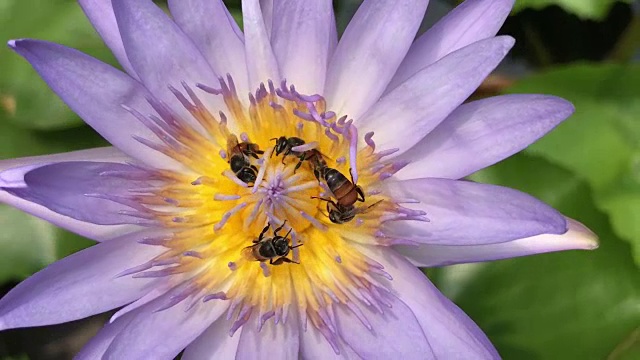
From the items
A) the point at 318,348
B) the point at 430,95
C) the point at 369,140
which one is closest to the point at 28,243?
the point at 318,348

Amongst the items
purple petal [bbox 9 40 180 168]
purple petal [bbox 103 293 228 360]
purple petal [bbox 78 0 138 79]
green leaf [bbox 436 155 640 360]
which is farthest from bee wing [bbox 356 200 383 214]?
green leaf [bbox 436 155 640 360]

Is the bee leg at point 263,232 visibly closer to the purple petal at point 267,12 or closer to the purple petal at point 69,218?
the purple petal at point 69,218

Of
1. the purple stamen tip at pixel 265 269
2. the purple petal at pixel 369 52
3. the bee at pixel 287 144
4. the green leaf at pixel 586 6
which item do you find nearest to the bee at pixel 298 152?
the bee at pixel 287 144

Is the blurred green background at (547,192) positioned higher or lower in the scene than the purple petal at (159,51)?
lower

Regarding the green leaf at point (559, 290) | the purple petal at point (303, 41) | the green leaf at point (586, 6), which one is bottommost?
the green leaf at point (559, 290)

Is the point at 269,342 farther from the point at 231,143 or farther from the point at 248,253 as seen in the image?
the point at 231,143

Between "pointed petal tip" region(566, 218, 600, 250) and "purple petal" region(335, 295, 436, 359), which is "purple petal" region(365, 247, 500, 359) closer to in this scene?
"purple petal" region(335, 295, 436, 359)
